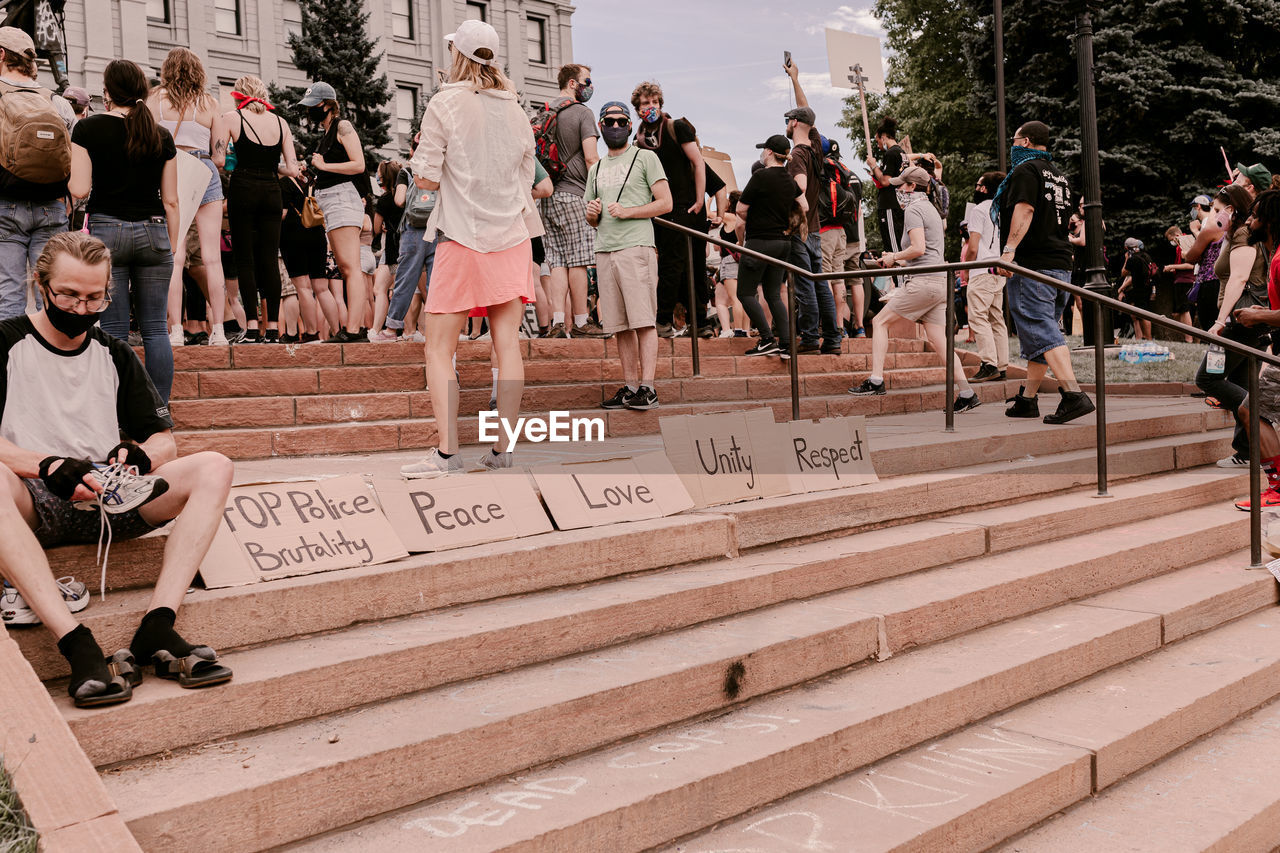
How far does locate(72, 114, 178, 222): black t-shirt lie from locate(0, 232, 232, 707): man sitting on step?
2056 mm

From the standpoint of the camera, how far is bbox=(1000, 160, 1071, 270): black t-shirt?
24.6 feet

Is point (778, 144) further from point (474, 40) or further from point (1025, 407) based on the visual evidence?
point (474, 40)

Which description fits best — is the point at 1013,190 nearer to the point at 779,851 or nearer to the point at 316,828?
the point at 779,851

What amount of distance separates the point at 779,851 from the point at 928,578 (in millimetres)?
2014

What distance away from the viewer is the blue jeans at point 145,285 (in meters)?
5.12

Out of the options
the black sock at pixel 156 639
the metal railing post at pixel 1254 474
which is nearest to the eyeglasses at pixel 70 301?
the black sock at pixel 156 639

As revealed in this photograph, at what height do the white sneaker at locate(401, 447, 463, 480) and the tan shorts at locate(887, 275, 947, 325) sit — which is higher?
the tan shorts at locate(887, 275, 947, 325)

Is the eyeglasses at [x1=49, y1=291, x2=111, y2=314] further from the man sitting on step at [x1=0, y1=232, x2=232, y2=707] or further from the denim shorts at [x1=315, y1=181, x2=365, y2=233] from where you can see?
the denim shorts at [x1=315, y1=181, x2=365, y2=233]

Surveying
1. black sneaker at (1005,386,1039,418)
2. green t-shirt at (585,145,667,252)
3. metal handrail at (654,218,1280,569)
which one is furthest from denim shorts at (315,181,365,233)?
black sneaker at (1005,386,1039,418)

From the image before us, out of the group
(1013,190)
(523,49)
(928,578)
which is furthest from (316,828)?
(523,49)

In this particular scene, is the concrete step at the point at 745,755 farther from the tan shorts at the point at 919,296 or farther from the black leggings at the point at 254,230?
the black leggings at the point at 254,230

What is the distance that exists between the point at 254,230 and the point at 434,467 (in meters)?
3.76

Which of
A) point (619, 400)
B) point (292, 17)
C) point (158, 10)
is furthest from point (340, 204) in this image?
point (292, 17)

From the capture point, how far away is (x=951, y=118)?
30.6 meters
